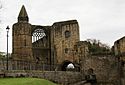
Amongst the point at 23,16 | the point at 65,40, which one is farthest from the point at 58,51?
the point at 23,16

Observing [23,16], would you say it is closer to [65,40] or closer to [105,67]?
[65,40]

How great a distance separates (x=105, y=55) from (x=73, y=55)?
29.2 feet

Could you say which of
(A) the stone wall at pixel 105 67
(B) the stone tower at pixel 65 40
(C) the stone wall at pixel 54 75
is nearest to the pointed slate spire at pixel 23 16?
(B) the stone tower at pixel 65 40

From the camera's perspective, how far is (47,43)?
6119cm

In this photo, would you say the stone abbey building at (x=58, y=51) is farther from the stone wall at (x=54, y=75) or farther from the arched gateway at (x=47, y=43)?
→ the stone wall at (x=54, y=75)

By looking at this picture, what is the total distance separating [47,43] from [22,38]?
6349mm

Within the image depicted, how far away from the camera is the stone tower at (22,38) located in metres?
56.1

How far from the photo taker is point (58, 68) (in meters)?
57.9

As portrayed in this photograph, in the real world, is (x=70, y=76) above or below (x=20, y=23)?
below

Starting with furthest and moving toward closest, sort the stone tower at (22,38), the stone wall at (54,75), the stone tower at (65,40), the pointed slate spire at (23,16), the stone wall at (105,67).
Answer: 1. the stone tower at (65,40)
2. the pointed slate spire at (23,16)
3. the stone tower at (22,38)
4. the stone wall at (105,67)
5. the stone wall at (54,75)

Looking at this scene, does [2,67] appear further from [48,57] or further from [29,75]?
[48,57]

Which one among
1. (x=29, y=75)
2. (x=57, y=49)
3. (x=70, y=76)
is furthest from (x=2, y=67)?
(x=57, y=49)

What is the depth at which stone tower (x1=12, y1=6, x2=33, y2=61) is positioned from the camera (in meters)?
56.1

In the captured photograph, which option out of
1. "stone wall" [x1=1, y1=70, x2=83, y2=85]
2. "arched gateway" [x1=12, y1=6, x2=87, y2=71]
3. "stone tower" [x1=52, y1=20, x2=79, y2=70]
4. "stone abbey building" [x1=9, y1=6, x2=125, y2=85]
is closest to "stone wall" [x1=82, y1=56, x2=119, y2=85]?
"stone abbey building" [x1=9, y1=6, x2=125, y2=85]
